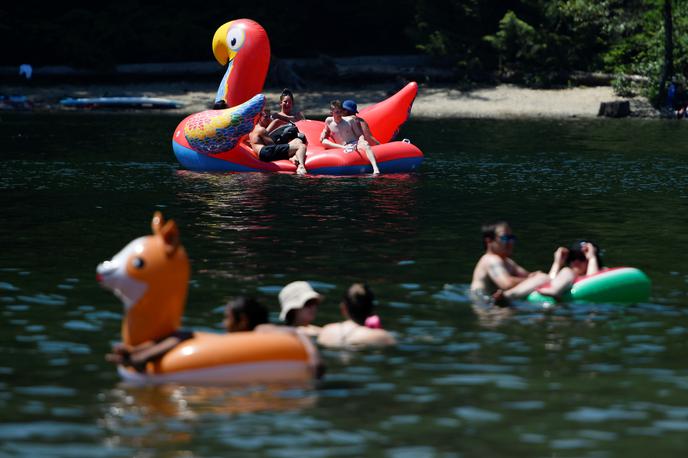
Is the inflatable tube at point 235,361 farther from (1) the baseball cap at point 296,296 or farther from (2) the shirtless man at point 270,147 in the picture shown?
(2) the shirtless man at point 270,147

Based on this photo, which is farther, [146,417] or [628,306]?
[628,306]

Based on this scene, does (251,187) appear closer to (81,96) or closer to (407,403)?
(407,403)

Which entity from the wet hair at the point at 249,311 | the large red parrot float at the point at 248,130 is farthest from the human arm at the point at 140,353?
the large red parrot float at the point at 248,130

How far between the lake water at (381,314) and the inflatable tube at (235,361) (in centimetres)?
14

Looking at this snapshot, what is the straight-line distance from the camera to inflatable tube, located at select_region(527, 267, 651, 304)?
12.4 m

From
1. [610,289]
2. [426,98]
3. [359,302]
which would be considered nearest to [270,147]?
[610,289]

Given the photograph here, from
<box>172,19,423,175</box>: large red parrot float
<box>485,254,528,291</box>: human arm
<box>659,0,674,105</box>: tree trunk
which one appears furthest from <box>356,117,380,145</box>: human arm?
<box>659,0,674,105</box>: tree trunk

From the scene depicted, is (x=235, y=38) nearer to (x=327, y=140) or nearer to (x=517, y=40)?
(x=327, y=140)

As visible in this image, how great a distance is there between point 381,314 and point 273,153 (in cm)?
1287

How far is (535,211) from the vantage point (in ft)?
64.2

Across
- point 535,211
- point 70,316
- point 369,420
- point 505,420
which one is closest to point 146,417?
point 369,420

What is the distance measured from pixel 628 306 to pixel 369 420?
4.56 m

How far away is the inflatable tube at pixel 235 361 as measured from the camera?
9273mm

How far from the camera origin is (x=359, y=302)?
34.8 feet
